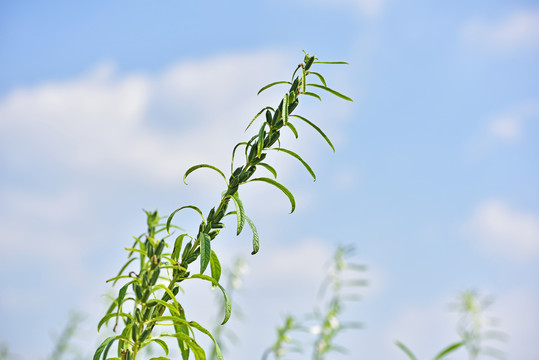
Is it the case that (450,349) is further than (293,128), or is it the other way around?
(293,128)

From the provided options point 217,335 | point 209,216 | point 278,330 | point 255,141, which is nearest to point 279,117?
point 255,141

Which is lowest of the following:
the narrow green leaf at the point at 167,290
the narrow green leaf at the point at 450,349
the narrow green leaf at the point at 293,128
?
the narrow green leaf at the point at 450,349

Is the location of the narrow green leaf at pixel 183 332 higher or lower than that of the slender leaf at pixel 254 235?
lower

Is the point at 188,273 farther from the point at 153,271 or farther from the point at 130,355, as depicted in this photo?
the point at 130,355

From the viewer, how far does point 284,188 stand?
1.06m

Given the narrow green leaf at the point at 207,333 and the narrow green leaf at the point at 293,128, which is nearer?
the narrow green leaf at the point at 207,333

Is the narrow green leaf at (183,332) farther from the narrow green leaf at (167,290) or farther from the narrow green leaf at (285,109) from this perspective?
the narrow green leaf at (285,109)

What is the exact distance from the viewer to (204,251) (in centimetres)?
86

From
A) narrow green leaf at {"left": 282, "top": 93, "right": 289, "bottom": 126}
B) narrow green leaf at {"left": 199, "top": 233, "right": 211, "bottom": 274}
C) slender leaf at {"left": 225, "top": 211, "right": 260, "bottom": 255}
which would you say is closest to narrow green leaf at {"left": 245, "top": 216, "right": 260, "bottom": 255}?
slender leaf at {"left": 225, "top": 211, "right": 260, "bottom": 255}

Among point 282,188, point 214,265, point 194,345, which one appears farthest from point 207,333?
point 282,188

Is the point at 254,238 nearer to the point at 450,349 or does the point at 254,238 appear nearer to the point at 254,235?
the point at 254,235

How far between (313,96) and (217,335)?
4.96 m

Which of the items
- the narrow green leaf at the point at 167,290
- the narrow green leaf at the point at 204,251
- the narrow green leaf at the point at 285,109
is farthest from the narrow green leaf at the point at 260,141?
the narrow green leaf at the point at 167,290

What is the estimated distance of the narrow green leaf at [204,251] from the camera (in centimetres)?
84
